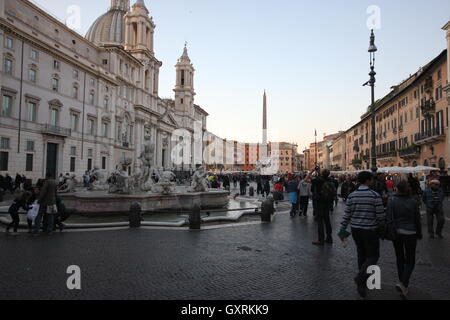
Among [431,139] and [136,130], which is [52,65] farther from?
[431,139]

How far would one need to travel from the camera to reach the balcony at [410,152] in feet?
115

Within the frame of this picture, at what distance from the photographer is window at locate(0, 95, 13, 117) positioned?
2868 cm

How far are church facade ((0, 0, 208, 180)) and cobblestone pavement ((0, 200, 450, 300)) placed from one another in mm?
8283

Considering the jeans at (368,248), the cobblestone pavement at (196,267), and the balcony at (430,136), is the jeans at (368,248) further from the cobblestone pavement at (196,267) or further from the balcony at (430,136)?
the balcony at (430,136)

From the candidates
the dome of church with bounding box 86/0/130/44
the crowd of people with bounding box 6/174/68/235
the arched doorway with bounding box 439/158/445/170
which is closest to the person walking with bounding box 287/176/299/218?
the crowd of people with bounding box 6/174/68/235

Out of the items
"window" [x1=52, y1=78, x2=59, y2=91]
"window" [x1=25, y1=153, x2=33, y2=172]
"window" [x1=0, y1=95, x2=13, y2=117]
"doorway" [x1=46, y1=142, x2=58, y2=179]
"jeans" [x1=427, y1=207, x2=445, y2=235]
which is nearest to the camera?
"jeans" [x1=427, y1=207, x2=445, y2=235]

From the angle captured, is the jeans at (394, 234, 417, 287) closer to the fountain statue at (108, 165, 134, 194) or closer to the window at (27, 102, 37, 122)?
the fountain statue at (108, 165, 134, 194)

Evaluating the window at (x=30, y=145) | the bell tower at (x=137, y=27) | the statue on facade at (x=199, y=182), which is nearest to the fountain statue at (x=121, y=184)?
the statue on facade at (x=199, y=182)

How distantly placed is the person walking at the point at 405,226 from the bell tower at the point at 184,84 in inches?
3259
